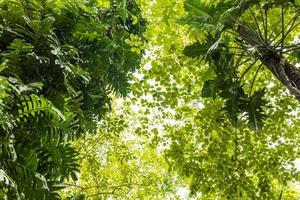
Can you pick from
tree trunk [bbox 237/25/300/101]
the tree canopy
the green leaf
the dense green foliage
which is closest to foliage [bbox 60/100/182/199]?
the tree canopy

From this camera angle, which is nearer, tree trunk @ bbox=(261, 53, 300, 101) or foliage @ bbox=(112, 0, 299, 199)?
tree trunk @ bbox=(261, 53, 300, 101)

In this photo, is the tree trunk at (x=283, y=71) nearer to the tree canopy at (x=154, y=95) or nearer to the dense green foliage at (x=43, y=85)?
the tree canopy at (x=154, y=95)

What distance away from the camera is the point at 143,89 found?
468 cm

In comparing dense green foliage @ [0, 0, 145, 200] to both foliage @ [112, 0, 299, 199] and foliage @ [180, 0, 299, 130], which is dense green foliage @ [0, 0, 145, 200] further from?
foliage @ [112, 0, 299, 199]

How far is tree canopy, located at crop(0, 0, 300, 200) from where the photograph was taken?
2133 millimetres

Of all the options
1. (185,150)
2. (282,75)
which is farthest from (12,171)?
(185,150)

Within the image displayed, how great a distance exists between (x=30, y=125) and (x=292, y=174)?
9.33ft

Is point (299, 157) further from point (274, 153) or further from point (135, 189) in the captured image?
point (135, 189)

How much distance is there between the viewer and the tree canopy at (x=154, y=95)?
2133 mm

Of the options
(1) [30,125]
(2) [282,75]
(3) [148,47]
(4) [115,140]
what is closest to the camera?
(1) [30,125]

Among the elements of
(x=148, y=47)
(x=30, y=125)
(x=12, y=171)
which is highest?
(x=148, y=47)

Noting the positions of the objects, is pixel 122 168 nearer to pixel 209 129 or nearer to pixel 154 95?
pixel 154 95

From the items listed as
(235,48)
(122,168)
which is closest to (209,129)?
(235,48)

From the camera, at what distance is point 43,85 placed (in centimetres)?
238
